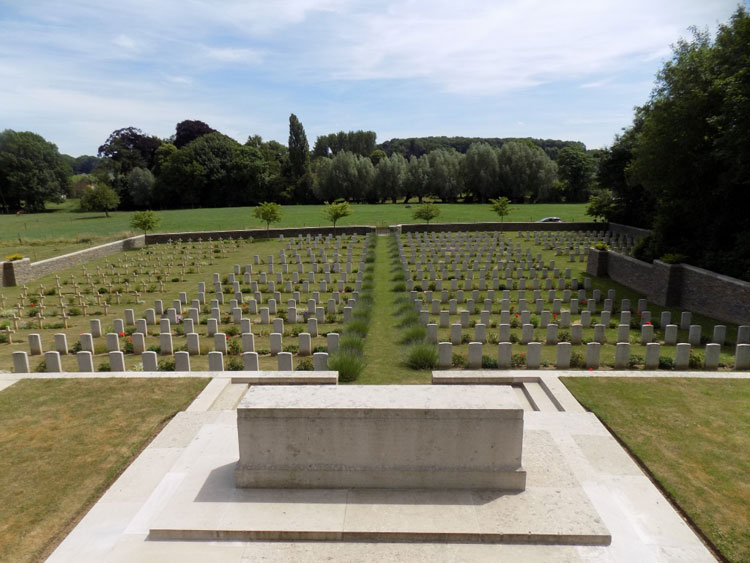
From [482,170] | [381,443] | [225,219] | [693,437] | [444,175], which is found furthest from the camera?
[444,175]

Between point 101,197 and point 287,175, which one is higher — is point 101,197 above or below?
below

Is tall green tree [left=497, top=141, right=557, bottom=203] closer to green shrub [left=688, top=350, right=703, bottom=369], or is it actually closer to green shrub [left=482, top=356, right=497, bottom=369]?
green shrub [left=688, top=350, right=703, bottom=369]

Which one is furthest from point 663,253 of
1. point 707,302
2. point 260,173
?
point 260,173

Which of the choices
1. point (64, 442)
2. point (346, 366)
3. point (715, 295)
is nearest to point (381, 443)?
point (346, 366)

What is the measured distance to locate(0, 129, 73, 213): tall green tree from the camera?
65875 millimetres

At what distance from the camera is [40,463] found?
20.0 feet

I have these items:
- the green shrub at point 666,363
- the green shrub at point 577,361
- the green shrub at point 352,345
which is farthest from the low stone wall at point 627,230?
the green shrub at point 352,345

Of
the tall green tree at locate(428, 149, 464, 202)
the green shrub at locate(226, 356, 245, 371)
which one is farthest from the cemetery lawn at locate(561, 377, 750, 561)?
the tall green tree at locate(428, 149, 464, 202)

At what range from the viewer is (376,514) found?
15.8 ft

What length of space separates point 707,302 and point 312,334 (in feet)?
39.1

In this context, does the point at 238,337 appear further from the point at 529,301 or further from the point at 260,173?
the point at 260,173

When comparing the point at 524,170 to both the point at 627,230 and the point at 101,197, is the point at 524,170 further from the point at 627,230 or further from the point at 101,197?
the point at 101,197

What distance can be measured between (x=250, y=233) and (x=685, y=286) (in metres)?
27.9

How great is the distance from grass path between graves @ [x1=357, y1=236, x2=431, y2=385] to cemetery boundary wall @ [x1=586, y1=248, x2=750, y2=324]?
9.10 m
